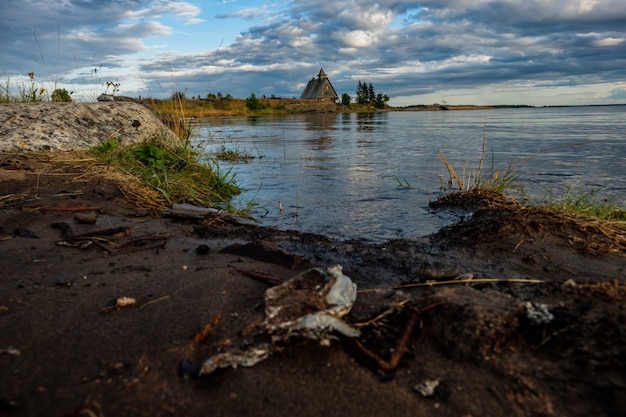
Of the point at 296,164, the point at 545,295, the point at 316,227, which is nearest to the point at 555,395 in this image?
the point at 545,295

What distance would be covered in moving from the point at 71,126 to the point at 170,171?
1583 millimetres

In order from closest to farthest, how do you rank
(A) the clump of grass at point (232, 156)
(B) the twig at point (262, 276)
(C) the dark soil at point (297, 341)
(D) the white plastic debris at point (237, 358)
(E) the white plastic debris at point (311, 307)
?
1. (C) the dark soil at point (297, 341)
2. (D) the white plastic debris at point (237, 358)
3. (E) the white plastic debris at point (311, 307)
4. (B) the twig at point (262, 276)
5. (A) the clump of grass at point (232, 156)

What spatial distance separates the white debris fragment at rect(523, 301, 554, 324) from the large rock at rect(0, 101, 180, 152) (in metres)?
5.38

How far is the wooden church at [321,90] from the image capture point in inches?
2424

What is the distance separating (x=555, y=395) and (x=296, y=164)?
759 cm

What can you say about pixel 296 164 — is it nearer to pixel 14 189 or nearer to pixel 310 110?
pixel 14 189

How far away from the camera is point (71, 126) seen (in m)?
5.46

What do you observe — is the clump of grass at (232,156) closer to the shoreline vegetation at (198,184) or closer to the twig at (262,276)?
the shoreline vegetation at (198,184)

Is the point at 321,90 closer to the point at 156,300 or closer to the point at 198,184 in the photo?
the point at 198,184

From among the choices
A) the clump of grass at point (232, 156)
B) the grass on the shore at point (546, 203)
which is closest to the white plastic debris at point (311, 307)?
the grass on the shore at point (546, 203)

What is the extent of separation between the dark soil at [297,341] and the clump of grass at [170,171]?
1646mm

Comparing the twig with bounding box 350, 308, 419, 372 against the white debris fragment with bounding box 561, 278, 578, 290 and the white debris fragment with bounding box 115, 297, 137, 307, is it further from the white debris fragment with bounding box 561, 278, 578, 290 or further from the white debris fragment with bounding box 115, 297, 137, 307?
the white debris fragment with bounding box 115, 297, 137, 307

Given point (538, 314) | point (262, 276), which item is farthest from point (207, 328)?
point (538, 314)

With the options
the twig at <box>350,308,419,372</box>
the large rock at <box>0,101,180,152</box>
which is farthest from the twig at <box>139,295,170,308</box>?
the large rock at <box>0,101,180,152</box>
